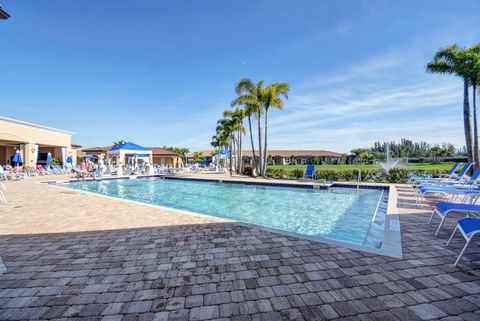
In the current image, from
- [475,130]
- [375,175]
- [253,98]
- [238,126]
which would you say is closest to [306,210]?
[375,175]

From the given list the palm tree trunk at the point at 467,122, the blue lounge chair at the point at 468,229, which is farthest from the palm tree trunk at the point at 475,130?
the blue lounge chair at the point at 468,229

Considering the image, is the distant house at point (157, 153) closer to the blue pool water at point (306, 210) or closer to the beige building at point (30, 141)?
the beige building at point (30, 141)

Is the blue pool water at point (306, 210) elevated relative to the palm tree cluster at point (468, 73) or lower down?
lower down

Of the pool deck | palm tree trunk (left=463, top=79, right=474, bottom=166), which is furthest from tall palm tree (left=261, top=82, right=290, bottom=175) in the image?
the pool deck

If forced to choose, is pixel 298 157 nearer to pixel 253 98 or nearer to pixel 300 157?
pixel 300 157

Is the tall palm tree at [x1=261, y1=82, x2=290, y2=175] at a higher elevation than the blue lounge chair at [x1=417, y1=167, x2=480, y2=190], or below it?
higher

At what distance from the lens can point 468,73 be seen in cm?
1194

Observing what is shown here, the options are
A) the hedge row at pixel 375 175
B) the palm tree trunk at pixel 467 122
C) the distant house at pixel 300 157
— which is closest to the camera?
the palm tree trunk at pixel 467 122

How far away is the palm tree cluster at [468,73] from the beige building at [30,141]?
29894 mm

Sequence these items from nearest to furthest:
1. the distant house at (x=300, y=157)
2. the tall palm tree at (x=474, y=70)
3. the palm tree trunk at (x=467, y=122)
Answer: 1. the tall palm tree at (x=474, y=70)
2. the palm tree trunk at (x=467, y=122)
3. the distant house at (x=300, y=157)

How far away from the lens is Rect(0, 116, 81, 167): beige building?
19.7 meters

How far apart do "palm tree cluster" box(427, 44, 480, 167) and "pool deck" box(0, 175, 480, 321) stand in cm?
1235

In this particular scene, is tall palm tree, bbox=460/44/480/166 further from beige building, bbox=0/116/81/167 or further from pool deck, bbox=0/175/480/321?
beige building, bbox=0/116/81/167

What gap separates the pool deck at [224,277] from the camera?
1.79 metres
